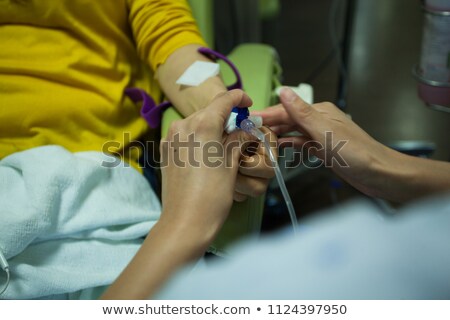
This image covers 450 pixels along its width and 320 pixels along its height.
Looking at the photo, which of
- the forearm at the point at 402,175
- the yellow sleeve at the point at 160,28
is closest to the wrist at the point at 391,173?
the forearm at the point at 402,175

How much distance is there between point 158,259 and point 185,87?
0.43 metres

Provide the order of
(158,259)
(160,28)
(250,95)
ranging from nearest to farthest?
(158,259) < (250,95) < (160,28)

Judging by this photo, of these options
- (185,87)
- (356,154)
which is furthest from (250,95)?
(356,154)

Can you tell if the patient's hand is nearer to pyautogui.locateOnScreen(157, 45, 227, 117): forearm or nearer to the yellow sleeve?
pyautogui.locateOnScreen(157, 45, 227, 117): forearm

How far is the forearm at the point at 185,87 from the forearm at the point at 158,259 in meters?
0.31

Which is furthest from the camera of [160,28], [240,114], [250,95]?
[160,28]

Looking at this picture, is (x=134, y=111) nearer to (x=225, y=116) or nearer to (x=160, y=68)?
(x=160, y=68)

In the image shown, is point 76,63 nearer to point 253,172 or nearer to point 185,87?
point 185,87

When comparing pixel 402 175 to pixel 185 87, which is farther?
pixel 185 87

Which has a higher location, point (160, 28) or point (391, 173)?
point (160, 28)

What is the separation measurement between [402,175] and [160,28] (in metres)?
0.59

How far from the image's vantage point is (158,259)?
53cm

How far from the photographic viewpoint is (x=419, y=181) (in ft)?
2.18
